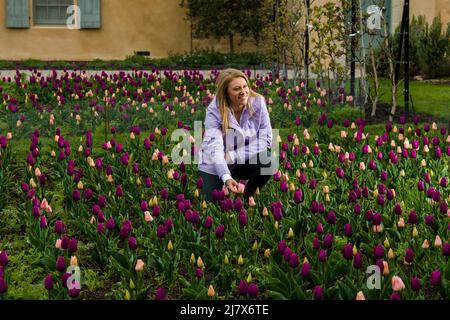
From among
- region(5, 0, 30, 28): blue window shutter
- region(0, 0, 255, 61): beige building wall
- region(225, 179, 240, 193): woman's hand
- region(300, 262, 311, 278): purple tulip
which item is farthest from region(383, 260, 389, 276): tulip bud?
region(5, 0, 30, 28): blue window shutter

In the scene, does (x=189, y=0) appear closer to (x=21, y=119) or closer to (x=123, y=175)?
(x=21, y=119)

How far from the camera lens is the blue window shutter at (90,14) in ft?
60.7

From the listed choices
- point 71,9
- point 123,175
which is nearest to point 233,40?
point 71,9

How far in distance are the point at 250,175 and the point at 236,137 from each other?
12.6 inches

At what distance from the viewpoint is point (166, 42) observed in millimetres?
19031

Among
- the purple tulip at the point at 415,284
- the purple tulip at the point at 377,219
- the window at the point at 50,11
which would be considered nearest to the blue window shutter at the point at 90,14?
the window at the point at 50,11

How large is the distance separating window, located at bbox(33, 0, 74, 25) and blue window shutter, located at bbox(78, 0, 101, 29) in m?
0.54

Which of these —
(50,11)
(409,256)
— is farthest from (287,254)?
(50,11)

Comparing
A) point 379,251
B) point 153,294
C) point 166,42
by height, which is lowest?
point 153,294

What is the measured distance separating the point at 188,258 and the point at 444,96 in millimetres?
8667

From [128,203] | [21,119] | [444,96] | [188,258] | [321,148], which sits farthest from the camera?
[444,96]

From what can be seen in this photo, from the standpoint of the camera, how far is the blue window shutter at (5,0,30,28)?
18.4 metres

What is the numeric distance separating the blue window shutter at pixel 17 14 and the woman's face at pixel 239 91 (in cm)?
1389

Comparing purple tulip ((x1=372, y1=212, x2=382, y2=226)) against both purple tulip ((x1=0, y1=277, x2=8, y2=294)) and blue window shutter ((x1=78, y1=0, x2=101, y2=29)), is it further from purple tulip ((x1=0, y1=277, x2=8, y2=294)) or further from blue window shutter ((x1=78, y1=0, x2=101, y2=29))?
blue window shutter ((x1=78, y1=0, x2=101, y2=29))
